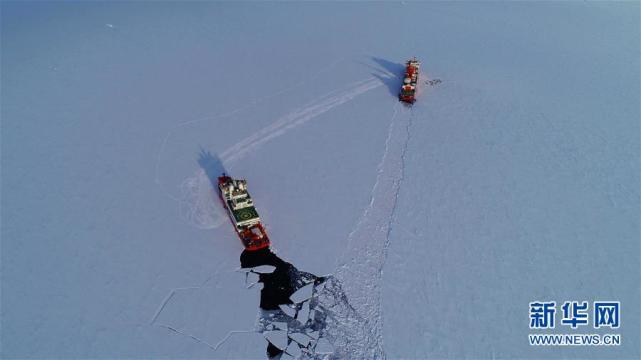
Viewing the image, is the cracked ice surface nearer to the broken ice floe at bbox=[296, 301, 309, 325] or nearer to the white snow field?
the white snow field

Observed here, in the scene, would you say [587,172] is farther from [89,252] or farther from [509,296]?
[89,252]

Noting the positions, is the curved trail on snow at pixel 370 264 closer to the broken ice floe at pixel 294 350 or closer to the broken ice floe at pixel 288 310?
the broken ice floe at pixel 294 350

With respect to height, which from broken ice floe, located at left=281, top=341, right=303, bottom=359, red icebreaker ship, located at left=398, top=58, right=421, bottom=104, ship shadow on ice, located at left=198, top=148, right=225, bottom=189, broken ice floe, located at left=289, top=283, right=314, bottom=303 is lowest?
broken ice floe, located at left=281, top=341, right=303, bottom=359

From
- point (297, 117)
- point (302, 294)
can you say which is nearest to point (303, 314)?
point (302, 294)

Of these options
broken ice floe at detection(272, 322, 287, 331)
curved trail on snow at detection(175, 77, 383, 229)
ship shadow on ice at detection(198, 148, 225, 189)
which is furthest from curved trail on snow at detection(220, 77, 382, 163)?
broken ice floe at detection(272, 322, 287, 331)

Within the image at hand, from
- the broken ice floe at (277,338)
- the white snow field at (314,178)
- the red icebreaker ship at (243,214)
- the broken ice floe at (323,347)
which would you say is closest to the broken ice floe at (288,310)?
the white snow field at (314,178)

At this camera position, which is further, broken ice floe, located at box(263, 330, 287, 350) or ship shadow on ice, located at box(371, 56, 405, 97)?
ship shadow on ice, located at box(371, 56, 405, 97)

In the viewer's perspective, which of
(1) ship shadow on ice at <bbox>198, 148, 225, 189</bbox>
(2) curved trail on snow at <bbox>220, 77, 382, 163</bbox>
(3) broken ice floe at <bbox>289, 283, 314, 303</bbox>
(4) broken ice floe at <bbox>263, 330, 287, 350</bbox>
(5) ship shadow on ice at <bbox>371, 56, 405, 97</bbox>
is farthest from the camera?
(5) ship shadow on ice at <bbox>371, 56, 405, 97</bbox>

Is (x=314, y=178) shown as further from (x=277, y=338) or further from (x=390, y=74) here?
(x=390, y=74)
